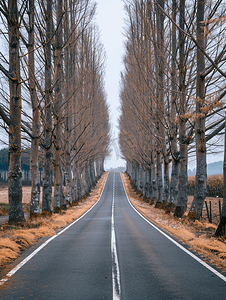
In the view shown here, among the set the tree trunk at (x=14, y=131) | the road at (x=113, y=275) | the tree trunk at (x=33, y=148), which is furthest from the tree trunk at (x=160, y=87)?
the road at (x=113, y=275)

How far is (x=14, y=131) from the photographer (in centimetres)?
1039

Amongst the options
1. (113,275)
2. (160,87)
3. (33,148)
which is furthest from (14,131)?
(160,87)

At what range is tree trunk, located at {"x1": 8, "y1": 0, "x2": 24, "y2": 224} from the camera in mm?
10195

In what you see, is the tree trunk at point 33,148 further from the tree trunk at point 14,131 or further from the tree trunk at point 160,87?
the tree trunk at point 160,87

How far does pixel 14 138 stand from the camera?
10.3m

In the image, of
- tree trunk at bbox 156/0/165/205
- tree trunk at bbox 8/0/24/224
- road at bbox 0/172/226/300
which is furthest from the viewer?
tree trunk at bbox 156/0/165/205

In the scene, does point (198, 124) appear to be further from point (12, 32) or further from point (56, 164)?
point (56, 164)

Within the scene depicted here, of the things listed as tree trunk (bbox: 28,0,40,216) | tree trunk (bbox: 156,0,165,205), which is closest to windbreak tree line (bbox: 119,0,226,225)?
tree trunk (bbox: 156,0,165,205)

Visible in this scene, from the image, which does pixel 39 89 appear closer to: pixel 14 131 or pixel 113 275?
pixel 14 131

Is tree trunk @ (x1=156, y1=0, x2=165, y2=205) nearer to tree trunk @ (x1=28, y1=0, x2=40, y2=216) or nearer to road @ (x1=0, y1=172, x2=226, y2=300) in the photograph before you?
tree trunk @ (x1=28, y1=0, x2=40, y2=216)

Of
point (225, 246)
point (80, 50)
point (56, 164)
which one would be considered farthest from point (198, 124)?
point (80, 50)

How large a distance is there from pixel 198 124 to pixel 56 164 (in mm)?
10943

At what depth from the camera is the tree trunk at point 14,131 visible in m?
10.2

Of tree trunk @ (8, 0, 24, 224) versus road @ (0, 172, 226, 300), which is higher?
tree trunk @ (8, 0, 24, 224)
